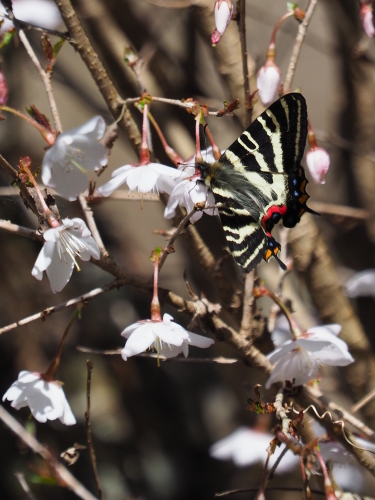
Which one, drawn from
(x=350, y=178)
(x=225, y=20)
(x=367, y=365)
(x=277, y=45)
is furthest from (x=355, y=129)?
(x=225, y=20)

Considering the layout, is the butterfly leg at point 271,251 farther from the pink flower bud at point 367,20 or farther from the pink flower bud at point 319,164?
the pink flower bud at point 367,20

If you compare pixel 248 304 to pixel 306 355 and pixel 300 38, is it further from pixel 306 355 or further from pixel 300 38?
pixel 300 38

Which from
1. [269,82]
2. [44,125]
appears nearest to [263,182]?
[269,82]

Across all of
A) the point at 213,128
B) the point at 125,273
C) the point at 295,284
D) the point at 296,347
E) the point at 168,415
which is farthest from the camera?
the point at 168,415

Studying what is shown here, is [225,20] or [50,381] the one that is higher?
[225,20]

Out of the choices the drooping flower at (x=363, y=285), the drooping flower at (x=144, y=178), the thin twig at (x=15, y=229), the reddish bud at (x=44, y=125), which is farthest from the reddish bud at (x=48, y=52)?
the drooping flower at (x=363, y=285)

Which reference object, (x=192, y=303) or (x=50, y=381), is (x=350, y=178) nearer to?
(x=192, y=303)

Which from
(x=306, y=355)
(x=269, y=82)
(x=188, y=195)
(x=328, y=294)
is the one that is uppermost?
(x=269, y=82)
